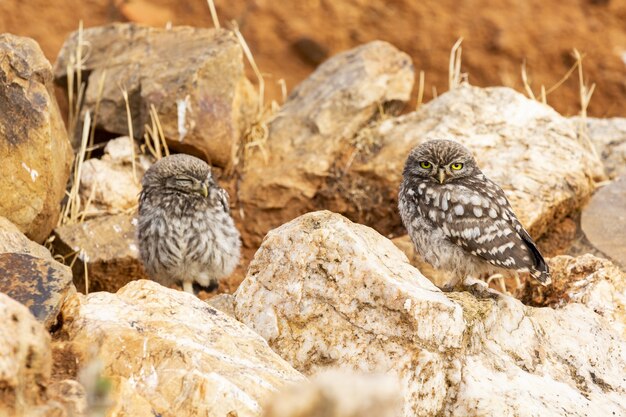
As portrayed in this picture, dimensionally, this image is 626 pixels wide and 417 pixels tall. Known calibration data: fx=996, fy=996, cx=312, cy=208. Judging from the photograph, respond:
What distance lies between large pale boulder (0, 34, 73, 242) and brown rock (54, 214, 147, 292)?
0.51 meters

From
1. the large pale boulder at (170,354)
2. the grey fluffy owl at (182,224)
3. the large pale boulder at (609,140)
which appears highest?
the large pale boulder at (170,354)

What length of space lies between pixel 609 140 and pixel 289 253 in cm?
522

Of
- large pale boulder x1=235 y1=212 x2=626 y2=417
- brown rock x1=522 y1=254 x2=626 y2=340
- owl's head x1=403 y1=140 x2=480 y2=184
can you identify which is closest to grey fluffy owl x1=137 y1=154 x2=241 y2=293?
owl's head x1=403 y1=140 x2=480 y2=184

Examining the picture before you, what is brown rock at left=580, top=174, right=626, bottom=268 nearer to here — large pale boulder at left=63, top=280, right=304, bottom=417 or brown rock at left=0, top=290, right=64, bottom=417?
large pale boulder at left=63, top=280, right=304, bottom=417

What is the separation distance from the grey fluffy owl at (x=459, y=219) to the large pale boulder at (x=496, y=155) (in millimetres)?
1378

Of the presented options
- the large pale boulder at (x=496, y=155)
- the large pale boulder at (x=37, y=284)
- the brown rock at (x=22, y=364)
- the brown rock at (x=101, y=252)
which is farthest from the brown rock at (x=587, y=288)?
the brown rock at (x=22, y=364)

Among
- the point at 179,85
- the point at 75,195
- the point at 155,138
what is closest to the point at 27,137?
the point at 75,195

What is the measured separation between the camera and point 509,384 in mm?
4910

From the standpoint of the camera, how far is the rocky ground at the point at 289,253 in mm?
4137

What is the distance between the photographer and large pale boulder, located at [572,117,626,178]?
910cm

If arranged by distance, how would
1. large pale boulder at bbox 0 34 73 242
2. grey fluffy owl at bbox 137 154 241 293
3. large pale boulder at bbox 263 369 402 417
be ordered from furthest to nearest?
1. grey fluffy owl at bbox 137 154 241 293
2. large pale boulder at bbox 0 34 73 242
3. large pale boulder at bbox 263 369 402 417

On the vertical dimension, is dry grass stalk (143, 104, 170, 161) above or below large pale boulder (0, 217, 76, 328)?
below

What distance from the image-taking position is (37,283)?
473 centimetres

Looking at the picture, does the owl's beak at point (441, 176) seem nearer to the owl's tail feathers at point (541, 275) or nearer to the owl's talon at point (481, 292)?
the owl's talon at point (481, 292)
